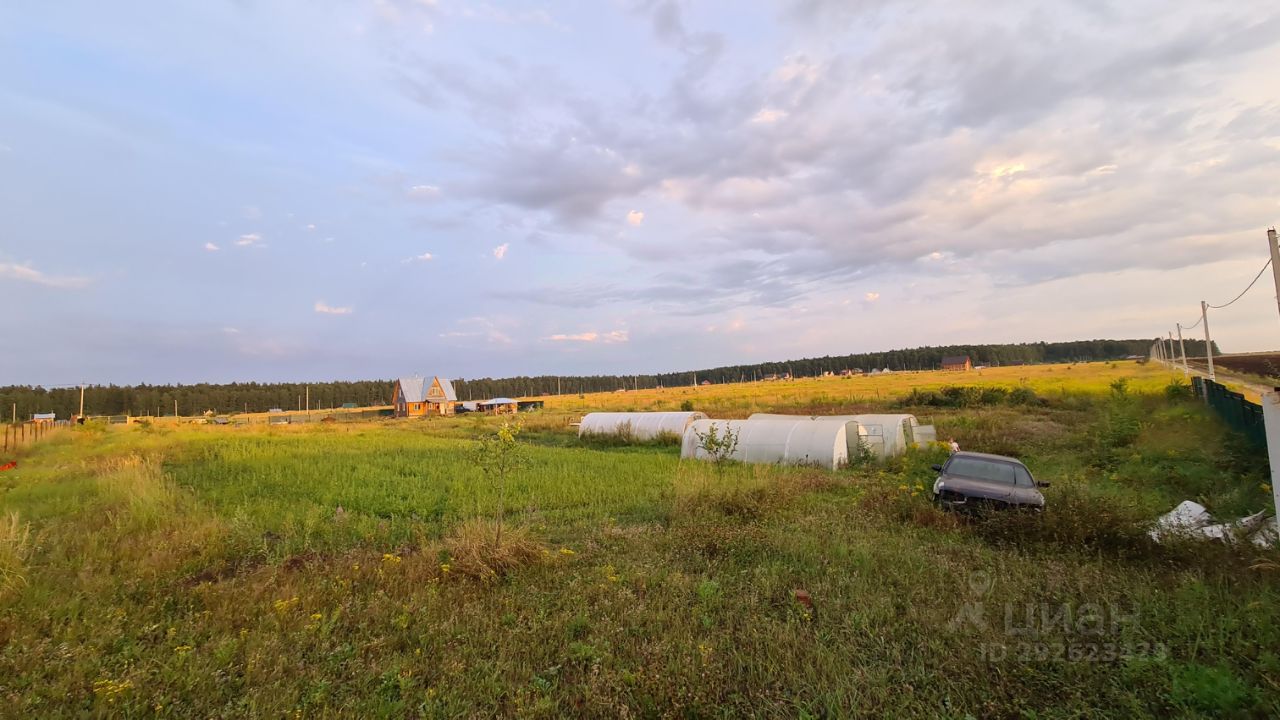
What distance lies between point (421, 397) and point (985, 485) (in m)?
72.5

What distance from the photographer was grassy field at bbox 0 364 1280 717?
429 cm

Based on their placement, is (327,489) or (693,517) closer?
(693,517)

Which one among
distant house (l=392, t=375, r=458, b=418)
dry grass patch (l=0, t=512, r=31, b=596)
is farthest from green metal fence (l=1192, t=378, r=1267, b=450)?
distant house (l=392, t=375, r=458, b=418)

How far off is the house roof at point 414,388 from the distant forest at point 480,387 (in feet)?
179

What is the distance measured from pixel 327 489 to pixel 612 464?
825 cm

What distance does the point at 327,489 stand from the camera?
43.4ft

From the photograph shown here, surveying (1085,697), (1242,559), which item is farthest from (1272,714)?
(1242,559)

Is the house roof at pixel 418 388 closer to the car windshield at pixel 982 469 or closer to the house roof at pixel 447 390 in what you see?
the house roof at pixel 447 390

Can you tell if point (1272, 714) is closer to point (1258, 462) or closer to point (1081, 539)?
point (1081, 539)

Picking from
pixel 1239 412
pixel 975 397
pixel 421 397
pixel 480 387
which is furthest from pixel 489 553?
pixel 480 387

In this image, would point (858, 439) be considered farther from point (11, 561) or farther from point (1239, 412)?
point (11, 561)

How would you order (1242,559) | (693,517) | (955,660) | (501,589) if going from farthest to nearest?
1. (693,517)
2. (501,589)
3. (1242,559)
4. (955,660)

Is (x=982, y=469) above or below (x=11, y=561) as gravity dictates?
below

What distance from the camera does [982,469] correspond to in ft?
37.6
